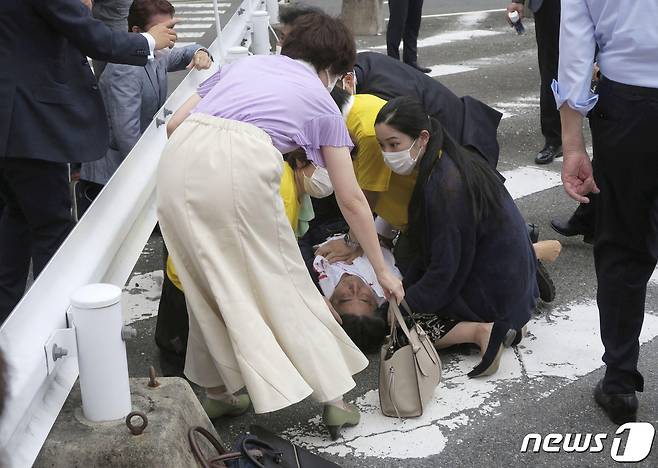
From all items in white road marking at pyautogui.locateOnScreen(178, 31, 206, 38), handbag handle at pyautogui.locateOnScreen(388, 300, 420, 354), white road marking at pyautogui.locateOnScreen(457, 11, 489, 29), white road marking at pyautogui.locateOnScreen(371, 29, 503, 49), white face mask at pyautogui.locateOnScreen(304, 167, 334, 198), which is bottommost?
white road marking at pyautogui.locateOnScreen(457, 11, 489, 29)

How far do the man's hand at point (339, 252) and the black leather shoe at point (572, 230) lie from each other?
1.41 meters

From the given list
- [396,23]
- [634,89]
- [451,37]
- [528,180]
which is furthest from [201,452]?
[451,37]

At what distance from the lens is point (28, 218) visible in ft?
12.9

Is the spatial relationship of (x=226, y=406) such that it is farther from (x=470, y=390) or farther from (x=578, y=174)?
(x=578, y=174)

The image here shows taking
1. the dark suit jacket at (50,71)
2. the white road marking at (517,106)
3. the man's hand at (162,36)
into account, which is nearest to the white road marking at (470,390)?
the dark suit jacket at (50,71)

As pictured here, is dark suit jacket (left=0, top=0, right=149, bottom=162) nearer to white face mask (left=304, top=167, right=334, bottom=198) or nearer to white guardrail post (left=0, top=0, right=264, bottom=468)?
white guardrail post (left=0, top=0, right=264, bottom=468)

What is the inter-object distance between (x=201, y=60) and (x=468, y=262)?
80.4 inches

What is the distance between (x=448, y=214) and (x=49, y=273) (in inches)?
67.7

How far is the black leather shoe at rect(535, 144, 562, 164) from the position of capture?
6.81 metres

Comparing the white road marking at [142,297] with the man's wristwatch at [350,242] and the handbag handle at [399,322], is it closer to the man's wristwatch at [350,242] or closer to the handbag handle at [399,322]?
the man's wristwatch at [350,242]

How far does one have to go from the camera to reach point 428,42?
11.1m

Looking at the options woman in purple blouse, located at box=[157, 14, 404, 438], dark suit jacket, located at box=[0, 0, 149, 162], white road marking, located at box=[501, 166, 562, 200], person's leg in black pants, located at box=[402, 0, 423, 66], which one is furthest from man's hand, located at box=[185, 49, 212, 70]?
person's leg in black pants, located at box=[402, 0, 423, 66]

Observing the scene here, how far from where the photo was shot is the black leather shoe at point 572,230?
543cm

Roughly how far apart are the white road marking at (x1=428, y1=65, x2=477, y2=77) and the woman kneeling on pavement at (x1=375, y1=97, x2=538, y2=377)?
5362 millimetres
